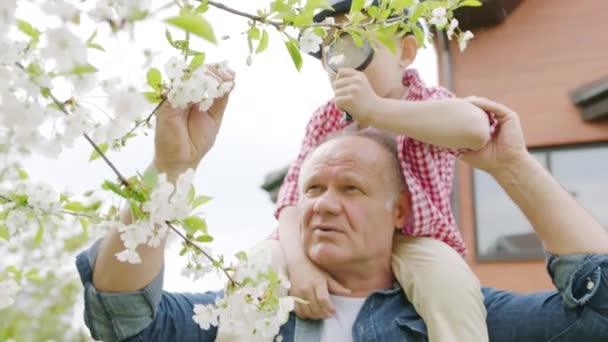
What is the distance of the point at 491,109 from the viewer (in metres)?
1.77

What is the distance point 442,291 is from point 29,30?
3.59ft

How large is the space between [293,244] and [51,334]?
5179 millimetres

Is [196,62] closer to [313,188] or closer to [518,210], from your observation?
[313,188]

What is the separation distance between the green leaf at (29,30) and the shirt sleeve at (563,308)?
1.23 metres

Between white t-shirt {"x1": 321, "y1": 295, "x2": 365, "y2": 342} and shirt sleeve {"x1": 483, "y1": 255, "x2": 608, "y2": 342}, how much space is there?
1.02 feet

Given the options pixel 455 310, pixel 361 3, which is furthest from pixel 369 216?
pixel 361 3

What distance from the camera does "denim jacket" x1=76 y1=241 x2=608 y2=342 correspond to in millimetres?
1574

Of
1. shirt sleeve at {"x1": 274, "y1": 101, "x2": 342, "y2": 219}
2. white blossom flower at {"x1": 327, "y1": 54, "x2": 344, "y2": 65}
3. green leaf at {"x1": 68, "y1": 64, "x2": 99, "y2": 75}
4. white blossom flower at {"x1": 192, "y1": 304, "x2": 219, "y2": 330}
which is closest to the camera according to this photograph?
Result: green leaf at {"x1": 68, "y1": 64, "x2": 99, "y2": 75}

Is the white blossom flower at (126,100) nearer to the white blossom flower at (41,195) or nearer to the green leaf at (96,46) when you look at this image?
the green leaf at (96,46)

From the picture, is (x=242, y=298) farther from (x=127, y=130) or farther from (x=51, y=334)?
(x=51, y=334)

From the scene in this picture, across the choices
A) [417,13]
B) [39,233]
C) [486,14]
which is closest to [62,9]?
[39,233]

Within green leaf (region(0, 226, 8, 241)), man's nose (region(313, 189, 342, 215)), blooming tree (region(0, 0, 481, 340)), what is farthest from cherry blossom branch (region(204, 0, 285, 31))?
man's nose (region(313, 189, 342, 215))

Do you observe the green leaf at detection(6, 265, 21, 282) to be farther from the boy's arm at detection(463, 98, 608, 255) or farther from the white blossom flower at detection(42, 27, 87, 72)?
the boy's arm at detection(463, 98, 608, 255)

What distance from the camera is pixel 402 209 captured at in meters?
1.92
